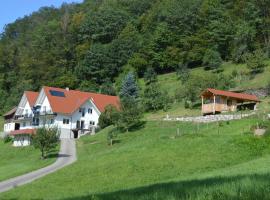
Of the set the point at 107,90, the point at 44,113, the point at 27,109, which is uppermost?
the point at 107,90

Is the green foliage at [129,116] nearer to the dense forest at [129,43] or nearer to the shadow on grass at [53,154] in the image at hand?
the shadow on grass at [53,154]

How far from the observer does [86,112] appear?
8281 centimetres

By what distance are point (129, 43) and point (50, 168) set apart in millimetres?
86529

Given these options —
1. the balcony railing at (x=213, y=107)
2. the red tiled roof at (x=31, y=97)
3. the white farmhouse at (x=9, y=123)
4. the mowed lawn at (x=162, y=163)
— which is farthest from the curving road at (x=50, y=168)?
the white farmhouse at (x=9, y=123)

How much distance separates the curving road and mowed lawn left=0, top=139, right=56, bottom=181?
3.64ft

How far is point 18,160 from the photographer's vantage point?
183 feet

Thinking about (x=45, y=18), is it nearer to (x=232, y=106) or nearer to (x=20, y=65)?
(x=20, y=65)

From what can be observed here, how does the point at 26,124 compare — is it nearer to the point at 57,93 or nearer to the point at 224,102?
the point at 57,93

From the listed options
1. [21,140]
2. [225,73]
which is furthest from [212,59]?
[21,140]

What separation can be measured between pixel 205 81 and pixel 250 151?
41904 mm

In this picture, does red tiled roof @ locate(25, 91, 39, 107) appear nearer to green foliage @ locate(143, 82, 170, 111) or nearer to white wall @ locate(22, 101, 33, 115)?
white wall @ locate(22, 101, 33, 115)

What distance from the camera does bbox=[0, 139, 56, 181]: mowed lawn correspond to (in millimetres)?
44781

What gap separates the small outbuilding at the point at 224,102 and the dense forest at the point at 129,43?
31652 mm

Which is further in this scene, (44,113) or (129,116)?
(44,113)
